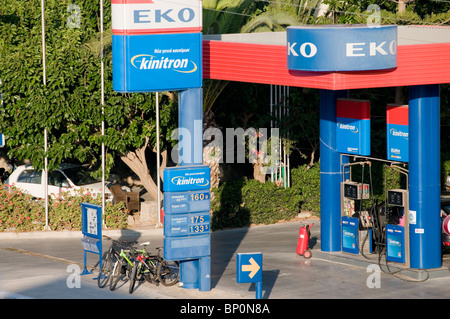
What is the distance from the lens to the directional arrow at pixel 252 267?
49.8ft

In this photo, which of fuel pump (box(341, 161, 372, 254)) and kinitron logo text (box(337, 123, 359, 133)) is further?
fuel pump (box(341, 161, 372, 254))

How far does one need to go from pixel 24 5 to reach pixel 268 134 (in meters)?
8.06

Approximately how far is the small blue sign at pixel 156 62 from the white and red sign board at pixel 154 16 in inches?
4.4

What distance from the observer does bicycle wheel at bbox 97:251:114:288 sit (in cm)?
1709

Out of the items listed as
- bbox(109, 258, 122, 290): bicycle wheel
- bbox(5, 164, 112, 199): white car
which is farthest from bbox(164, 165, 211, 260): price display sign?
bbox(5, 164, 112, 199): white car

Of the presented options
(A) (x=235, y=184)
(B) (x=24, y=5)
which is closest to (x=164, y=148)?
(A) (x=235, y=184)

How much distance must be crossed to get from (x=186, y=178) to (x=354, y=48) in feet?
12.7

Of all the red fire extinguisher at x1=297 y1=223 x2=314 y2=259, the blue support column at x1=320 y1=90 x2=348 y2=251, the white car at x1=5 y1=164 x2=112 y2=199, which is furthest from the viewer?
the white car at x1=5 y1=164 x2=112 y2=199

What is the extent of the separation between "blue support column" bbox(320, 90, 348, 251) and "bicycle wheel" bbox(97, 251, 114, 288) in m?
5.10

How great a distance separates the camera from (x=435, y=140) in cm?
1750

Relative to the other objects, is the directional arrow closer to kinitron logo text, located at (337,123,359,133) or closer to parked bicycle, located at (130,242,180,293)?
parked bicycle, located at (130,242,180,293)

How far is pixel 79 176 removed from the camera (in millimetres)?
25719

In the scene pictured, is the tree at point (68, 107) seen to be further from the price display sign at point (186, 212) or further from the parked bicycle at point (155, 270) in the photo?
the price display sign at point (186, 212)

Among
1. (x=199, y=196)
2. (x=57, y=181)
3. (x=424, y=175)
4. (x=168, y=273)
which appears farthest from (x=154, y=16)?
(x=57, y=181)
